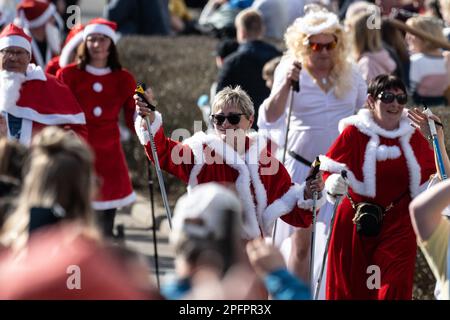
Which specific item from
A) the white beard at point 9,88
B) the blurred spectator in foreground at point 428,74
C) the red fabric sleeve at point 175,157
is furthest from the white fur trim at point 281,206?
the blurred spectator in foreground at point 428,74

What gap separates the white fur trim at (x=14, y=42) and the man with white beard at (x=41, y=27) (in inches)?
112

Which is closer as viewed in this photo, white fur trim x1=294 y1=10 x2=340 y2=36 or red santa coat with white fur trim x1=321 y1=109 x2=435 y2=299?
red santa coat with white fur trim x1=321 y1=109 x2=435 y2=299

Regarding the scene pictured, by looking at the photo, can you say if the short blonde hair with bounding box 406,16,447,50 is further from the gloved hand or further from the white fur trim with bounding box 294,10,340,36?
the gloved hand

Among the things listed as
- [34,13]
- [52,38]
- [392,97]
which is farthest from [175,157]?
[34,13]

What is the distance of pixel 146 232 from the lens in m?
13.1

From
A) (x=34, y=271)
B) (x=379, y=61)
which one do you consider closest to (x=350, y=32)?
(x=379, y=61)

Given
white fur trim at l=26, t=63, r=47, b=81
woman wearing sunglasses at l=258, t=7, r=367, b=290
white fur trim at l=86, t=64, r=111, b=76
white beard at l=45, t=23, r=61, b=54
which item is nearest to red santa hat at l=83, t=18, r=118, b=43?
white fur trim at l=86, t=64, r=111, b=76

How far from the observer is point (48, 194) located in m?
5.64

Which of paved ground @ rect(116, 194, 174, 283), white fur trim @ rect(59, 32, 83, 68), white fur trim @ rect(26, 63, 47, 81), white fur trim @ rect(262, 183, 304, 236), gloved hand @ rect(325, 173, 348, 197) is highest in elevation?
white fur trim @ rect(59, 32, 83, 68)

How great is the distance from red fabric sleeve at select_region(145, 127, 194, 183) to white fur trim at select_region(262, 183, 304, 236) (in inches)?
19.5

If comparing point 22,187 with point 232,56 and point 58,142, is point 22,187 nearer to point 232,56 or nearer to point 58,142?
point 58,142

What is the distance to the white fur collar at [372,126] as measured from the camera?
8883 mm

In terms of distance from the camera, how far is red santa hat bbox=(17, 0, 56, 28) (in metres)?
13.6

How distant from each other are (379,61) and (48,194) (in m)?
6.50
